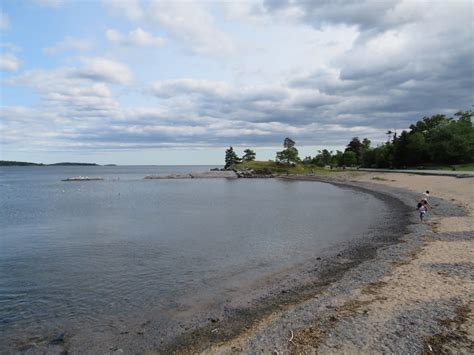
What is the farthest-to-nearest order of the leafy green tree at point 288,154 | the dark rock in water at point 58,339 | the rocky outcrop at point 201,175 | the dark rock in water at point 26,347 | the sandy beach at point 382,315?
the leafy green tree at point 288,154, the rocky outcrop at point 201,175, the dark rock in water at point 58,339, the dark rock in water at point 26,347, the sandy beach at point 382,315

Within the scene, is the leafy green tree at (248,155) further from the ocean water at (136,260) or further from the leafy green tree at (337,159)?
the ocean water at (136,260)

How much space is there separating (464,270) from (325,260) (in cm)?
629

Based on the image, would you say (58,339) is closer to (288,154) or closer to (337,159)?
(288,154)

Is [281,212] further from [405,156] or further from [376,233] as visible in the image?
[405,156]

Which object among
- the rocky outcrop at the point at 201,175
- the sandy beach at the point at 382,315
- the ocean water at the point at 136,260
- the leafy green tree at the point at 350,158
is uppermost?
the leafy green tree at the point at 350,158

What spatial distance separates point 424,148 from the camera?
100062 mm

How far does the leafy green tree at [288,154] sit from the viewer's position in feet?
480

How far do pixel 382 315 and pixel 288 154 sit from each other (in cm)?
13906

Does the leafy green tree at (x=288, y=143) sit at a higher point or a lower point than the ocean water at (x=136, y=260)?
higher

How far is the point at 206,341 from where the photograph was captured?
9.56 meters

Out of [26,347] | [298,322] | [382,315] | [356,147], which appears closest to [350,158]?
[356,147]

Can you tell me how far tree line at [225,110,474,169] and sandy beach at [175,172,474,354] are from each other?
9023 cm

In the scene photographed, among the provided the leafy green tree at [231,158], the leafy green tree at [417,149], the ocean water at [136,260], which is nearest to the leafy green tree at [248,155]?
the leafy green tree at [231,158]

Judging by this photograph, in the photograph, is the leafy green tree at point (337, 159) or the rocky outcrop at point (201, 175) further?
the leafy green tree at point (337, 159)
